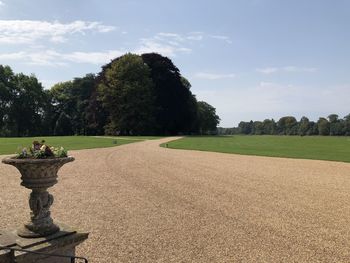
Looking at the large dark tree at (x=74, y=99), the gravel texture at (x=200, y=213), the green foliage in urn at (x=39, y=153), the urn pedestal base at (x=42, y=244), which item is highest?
the large dark tree at (x=74, y=99)

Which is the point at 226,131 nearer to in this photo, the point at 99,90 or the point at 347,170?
the point at 99,90

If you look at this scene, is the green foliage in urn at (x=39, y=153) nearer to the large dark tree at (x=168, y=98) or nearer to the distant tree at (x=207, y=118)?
the large dark tree at (x=168, y=98)

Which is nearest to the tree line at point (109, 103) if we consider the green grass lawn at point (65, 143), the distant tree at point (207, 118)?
the distant tree at point (207, 118)

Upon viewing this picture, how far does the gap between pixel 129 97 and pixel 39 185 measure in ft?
191

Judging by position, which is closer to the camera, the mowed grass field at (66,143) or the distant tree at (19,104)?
the mowed grass field at (66,143)

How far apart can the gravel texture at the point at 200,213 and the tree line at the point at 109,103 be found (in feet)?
152

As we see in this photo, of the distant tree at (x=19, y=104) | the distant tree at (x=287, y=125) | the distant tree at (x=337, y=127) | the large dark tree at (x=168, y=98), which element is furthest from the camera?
the distant tree at (x=287, y=125)

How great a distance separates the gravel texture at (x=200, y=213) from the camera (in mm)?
6629

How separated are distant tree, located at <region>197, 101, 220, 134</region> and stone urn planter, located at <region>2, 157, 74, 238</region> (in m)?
85.8

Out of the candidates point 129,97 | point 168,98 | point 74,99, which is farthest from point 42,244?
point 74,99

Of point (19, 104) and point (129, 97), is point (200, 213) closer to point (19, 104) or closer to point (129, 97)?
point (129, 97)

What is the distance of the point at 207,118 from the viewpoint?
95.9 meters

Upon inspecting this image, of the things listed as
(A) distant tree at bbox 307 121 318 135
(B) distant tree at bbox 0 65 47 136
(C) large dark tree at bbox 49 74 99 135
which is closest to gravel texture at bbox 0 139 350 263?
(B) distant tree at bbox 0 65 47 136

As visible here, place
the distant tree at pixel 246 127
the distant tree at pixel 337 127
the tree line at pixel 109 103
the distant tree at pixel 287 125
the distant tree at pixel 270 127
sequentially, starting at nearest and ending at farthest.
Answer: the tree line at pixel 109 103 < the distant tree at pixel 337 127 < the distant tree at pixel 287 125 < the distant tree at pixel 270 127 < the distant tree at pixel 246 127
